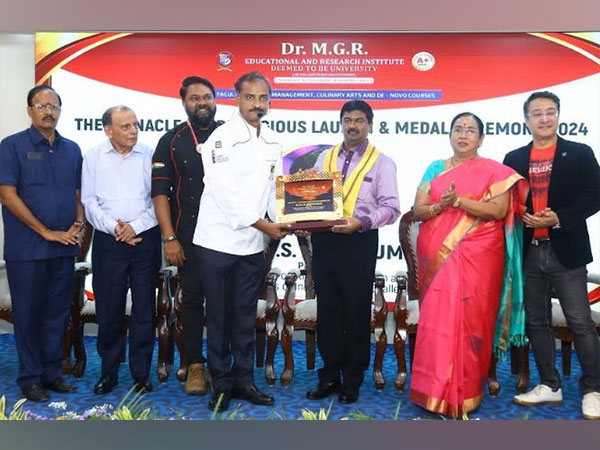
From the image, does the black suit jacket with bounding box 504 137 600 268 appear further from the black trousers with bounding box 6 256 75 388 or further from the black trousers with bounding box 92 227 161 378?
the black trousers with bounding box 6 256 75 388

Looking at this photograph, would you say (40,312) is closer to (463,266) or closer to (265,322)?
(265,322)

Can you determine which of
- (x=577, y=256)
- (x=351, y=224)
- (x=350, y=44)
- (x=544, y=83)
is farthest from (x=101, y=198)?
(x=544, y=83)

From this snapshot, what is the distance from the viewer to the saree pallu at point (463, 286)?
3.05m

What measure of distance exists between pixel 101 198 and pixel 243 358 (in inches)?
Answer: 44.6

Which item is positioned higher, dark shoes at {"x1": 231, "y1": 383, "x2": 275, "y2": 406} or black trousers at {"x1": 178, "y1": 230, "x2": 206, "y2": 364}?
black trousers at {"x1": 178, "y1": 230, "x2": 206, "y2": 364}

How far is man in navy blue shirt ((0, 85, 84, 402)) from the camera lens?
322 cm

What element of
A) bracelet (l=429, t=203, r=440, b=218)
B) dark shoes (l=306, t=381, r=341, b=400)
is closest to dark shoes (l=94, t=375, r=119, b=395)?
dark shoes (l=306, t=381, r=341, b=400)

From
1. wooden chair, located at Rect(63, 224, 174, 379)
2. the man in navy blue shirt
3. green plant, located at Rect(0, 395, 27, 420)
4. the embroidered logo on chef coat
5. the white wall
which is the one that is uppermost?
the white wall

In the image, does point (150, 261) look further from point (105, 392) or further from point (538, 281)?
point (538, 281)

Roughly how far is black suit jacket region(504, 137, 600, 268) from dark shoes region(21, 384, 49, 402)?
8.89 feet

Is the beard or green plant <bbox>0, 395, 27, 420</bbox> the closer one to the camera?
green plant <bbox>0, 395, 27, 420</bbox>

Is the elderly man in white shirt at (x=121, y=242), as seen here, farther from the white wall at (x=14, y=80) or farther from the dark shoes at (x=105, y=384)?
the white wall at (x=14, y=80)

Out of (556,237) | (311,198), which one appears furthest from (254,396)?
(556,237)

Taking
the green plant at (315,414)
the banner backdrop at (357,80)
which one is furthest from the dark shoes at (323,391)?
the banner backdrop at (357,80)
